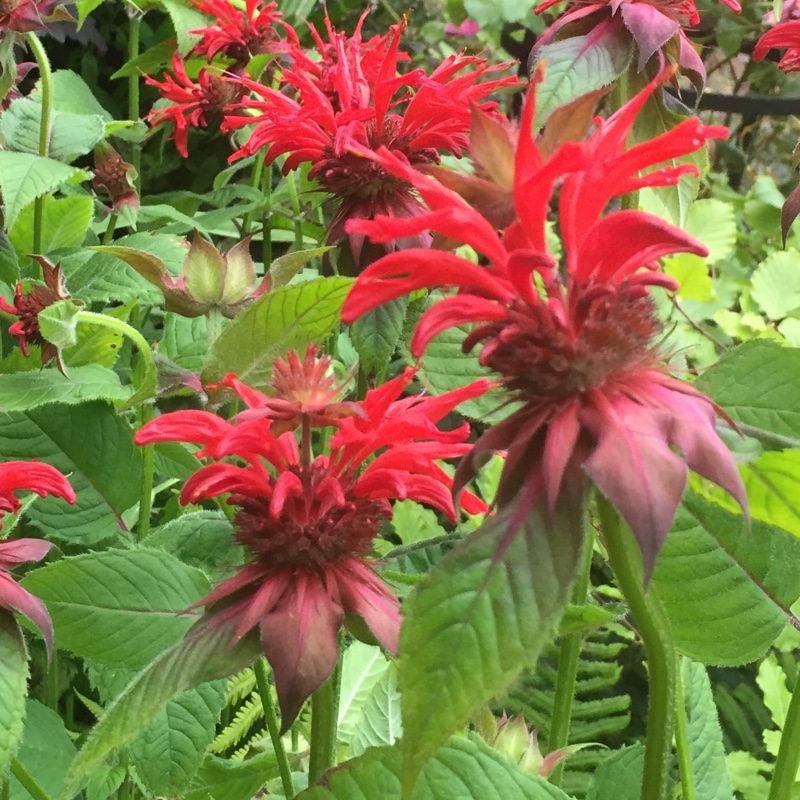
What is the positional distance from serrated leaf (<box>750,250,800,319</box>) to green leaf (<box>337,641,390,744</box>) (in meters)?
0.56

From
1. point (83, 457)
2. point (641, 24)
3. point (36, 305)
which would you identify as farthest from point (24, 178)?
point (641, 24)

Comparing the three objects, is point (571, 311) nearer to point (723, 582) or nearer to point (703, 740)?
point (723, 582)

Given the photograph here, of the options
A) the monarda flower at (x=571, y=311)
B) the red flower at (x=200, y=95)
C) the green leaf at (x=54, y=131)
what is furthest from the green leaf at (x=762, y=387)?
the red flower at (x=200, y=95)

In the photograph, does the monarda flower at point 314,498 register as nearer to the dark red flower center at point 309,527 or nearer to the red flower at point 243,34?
the dark red flower center at point 309,527

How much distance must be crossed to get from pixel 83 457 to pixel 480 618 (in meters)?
0.46

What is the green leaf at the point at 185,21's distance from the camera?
81cm

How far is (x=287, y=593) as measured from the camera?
12.9 inches

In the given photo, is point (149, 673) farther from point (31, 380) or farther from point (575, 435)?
point (31, 380)

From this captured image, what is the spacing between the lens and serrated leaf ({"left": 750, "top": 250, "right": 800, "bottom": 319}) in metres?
0.92

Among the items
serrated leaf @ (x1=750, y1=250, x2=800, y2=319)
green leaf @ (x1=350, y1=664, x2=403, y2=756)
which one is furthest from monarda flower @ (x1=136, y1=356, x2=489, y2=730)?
serrated leaf @ (x1=750, y1=250, x2=800, y2=319)

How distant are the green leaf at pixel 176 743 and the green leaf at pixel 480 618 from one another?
29 cm

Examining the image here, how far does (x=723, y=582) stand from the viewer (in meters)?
0.33

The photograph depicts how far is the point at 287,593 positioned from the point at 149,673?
57 mm

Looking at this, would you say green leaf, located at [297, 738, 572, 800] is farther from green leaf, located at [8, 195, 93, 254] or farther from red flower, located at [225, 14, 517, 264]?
green leaf, located at [8, 195, 93, 254]
